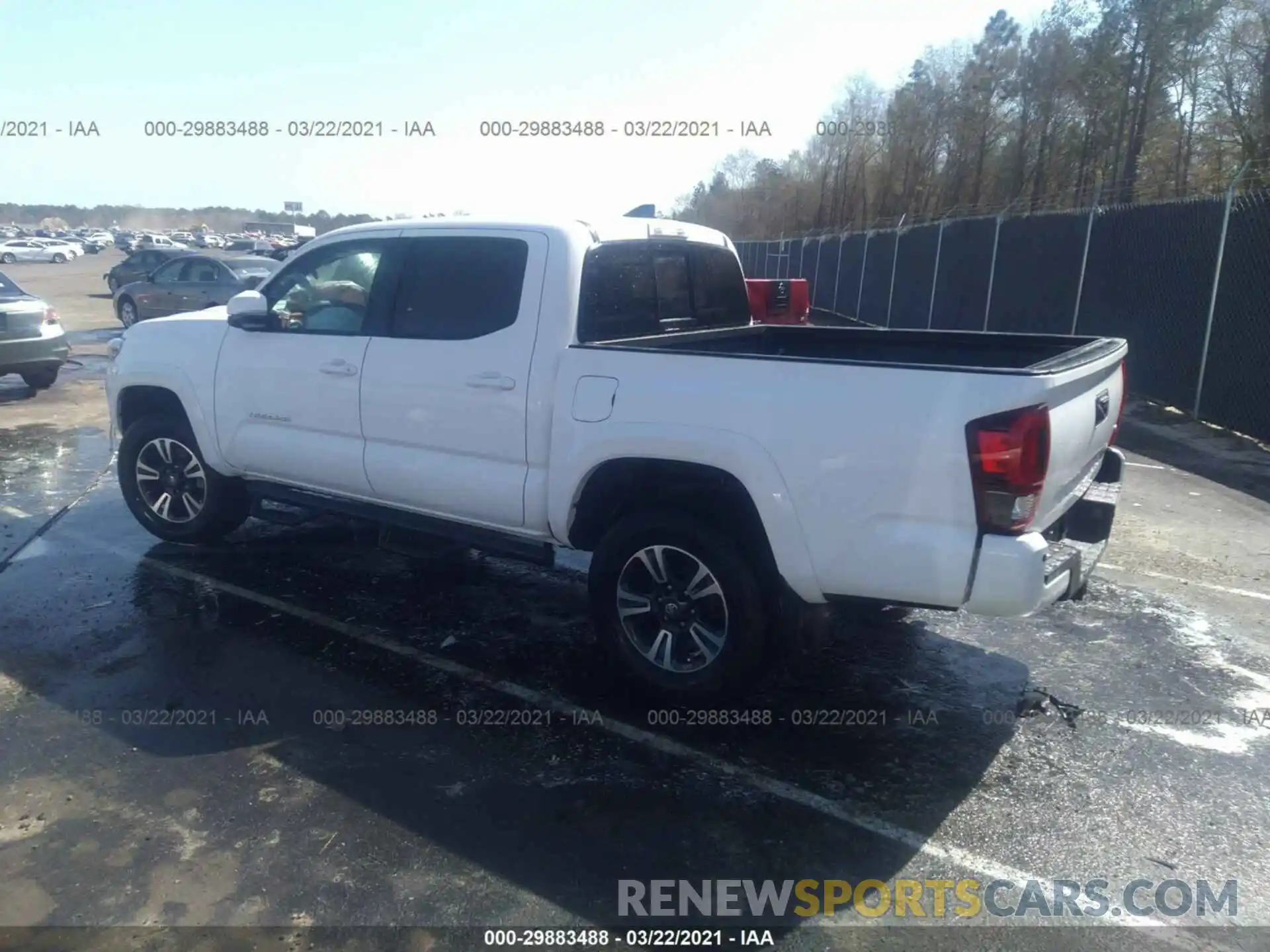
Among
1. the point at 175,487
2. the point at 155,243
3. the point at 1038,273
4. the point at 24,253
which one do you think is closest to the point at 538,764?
the point at 175,487

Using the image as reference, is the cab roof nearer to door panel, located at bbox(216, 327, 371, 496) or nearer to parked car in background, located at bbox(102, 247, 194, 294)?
door panel, located at bbox(216, 327, 371, 496)

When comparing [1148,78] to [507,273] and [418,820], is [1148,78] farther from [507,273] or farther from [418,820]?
[418,820]

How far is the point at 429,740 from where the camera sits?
4.08 meters

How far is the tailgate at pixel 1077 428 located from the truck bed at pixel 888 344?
0.53ft

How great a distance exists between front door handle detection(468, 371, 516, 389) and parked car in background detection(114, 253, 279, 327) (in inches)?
580

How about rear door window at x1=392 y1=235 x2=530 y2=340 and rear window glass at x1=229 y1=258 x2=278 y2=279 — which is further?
rear window glass at x1=229 y1=258 x2=278 y2=279

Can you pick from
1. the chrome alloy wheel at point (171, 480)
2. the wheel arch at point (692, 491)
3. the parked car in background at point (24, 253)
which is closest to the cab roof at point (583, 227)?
the wheel arch at point (692, 491)

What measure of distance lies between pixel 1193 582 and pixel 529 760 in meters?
4.52

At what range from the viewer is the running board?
16.0 ft

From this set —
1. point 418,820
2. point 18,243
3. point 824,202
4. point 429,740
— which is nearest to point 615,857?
point 418,820

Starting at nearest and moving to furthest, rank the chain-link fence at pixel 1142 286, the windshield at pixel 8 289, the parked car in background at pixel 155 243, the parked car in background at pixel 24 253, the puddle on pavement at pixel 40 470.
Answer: the puddle on pavement at pixel 40 470 → the chain-link fence at pixel 1142 286 → the windshield at pixel 8 289 → the parked car in background at pixel 24 253 → the parked car in background at pixel 155 243

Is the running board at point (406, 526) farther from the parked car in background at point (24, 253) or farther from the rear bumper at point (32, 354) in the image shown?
the parked car in background at point (24, 253)

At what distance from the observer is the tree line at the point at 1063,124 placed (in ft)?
66.2

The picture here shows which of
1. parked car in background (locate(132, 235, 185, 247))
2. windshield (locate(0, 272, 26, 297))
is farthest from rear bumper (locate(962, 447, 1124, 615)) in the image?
parked car in background (locate(132, 235, 185, 247))
